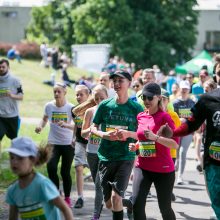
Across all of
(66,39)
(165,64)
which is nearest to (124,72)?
(165,64)

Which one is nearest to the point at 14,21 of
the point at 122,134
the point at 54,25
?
the point at 54,25

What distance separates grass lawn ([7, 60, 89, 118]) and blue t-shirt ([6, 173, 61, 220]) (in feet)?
74.1

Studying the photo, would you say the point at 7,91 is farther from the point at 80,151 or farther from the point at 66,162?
the point at 66,162

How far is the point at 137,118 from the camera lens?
337 inches

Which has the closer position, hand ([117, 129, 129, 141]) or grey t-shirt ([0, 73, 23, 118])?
hand ([117, 129, 129, 141])

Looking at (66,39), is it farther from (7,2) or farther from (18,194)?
(18,194)

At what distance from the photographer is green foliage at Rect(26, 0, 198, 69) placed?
6122cm

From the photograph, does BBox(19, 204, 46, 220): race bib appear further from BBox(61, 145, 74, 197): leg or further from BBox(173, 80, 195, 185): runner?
BBox(173, 80, 195, 185): runner

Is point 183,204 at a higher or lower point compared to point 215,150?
lower

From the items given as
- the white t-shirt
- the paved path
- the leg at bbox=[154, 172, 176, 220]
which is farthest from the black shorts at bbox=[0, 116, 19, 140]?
the leg at bbox=[154, 172, 176, 220]

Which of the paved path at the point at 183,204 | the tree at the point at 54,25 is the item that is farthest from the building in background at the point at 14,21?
the paved path at the point at 183,204

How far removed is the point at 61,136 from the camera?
10.9m

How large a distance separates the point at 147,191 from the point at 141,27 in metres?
54.2

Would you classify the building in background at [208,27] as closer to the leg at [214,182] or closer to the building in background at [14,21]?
the building in background at [14,21]
